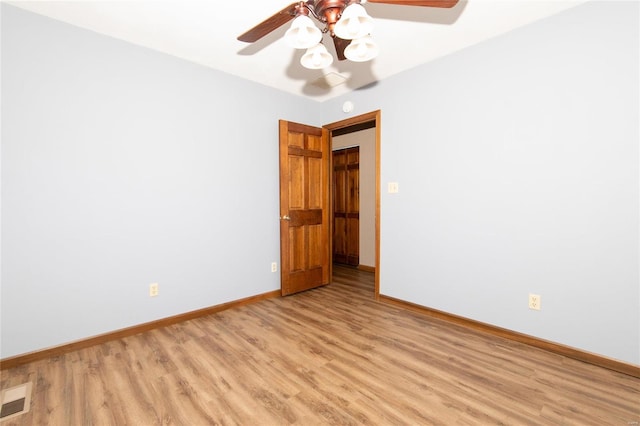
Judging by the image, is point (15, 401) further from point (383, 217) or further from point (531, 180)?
point (531, 180)

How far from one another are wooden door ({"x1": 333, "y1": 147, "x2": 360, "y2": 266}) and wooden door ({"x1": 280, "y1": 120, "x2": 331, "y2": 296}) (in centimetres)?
131

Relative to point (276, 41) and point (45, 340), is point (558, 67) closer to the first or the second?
point (276, 41)

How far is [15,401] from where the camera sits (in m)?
1.70

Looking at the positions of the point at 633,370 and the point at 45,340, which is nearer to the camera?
the point at 633,370

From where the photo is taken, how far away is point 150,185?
2645 millimetres

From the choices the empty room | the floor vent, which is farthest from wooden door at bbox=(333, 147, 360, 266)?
the floor vent

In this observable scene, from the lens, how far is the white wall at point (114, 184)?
2078 millimetres

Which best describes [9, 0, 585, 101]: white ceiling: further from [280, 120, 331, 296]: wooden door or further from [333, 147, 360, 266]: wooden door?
[333, 147, 360, 266]: wooden door

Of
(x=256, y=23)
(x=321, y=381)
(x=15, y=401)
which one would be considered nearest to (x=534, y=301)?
(x=321, y=381)

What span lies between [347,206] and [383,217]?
196 cm

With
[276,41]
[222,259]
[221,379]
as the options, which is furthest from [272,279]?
[276,41]

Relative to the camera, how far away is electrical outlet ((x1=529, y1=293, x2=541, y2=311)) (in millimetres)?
2297

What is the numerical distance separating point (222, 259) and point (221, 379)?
143 cm

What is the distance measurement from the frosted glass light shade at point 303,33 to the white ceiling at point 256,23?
27.1 inches
